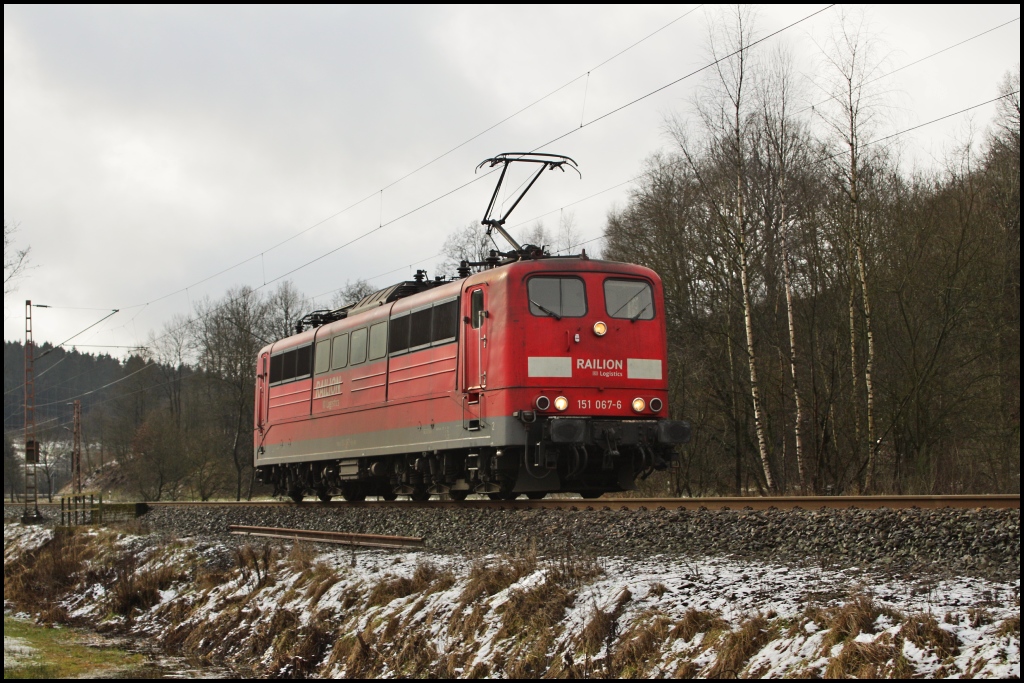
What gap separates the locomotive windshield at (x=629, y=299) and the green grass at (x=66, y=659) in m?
7.36

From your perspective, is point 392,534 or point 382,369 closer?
point 392,534

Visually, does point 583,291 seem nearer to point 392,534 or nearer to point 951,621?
point 392,534

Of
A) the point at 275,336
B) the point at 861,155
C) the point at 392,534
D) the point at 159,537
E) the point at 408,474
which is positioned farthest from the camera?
the point at 275,336

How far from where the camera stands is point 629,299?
46.8 feet

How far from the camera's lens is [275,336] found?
5691 cm

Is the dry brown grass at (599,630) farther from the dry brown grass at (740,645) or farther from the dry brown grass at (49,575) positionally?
the dry brown grass at (49,575)

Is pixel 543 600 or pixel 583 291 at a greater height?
pixel 583 291

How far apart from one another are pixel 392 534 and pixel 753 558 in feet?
20.7

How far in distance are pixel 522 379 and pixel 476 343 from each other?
A: 1.03 m

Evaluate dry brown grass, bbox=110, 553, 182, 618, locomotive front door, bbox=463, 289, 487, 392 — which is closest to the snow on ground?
dry brown grass, bbox=110, 553, 182, 618

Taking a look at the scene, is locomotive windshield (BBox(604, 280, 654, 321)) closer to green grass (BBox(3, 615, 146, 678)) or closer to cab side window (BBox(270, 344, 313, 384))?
green grass (BBox(3, 615, 146, 678))

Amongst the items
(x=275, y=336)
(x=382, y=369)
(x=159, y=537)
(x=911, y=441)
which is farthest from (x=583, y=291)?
(x=275, y=336)

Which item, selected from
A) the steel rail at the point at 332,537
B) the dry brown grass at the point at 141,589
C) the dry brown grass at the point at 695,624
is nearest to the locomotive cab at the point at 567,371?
the steel rail at the point at 332,537

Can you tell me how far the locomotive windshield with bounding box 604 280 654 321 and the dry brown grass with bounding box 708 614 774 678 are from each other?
7.61m
